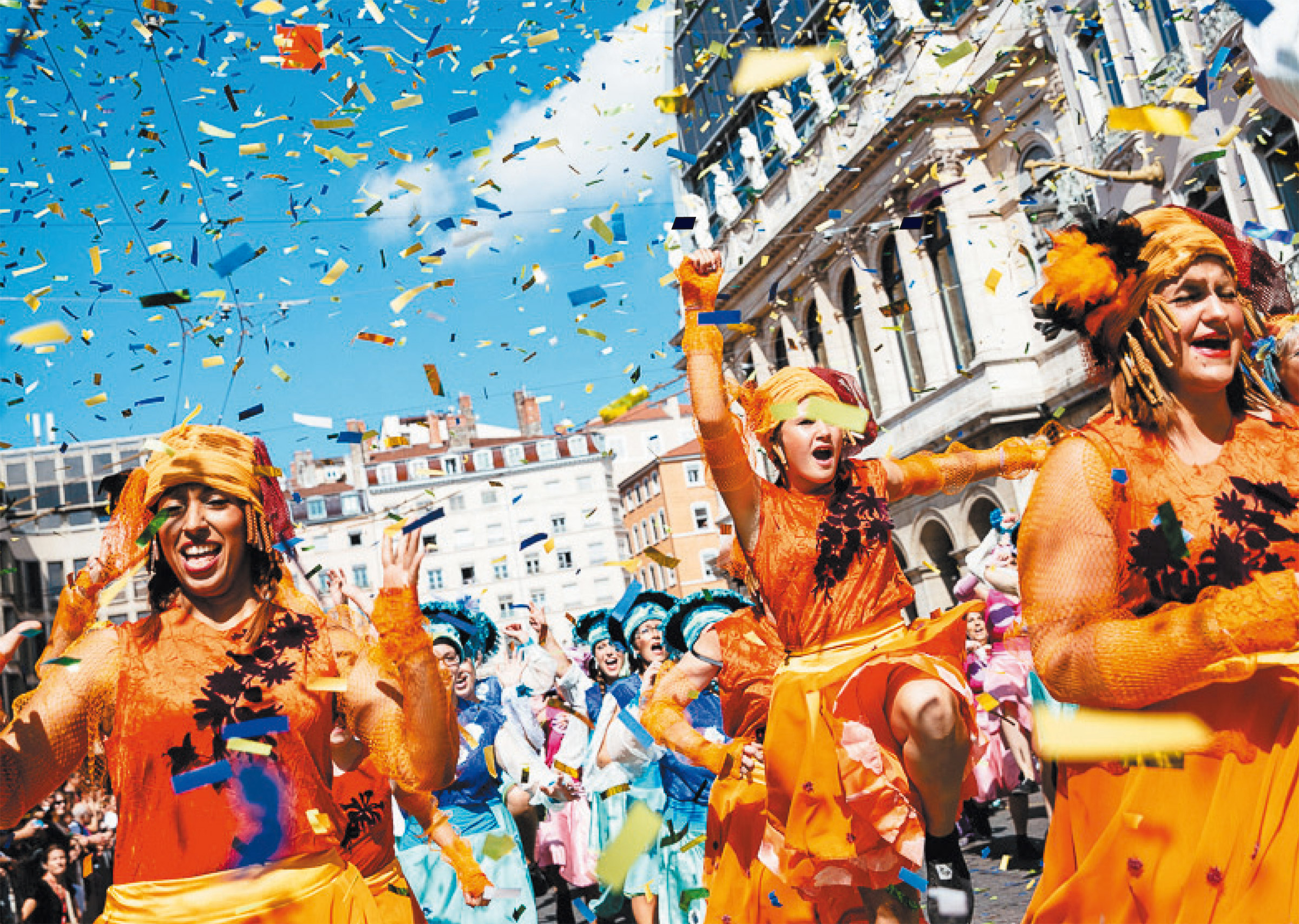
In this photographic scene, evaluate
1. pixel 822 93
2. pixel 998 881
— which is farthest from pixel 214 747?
pixel 822 93

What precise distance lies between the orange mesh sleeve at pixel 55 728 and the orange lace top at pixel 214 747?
0.04 metres

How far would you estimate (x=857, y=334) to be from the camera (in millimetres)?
30844

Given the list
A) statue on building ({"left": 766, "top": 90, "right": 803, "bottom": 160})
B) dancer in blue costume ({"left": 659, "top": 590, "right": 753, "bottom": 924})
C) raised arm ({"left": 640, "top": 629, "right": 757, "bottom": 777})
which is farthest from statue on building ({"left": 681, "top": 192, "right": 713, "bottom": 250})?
raised arm ({"left": 640, "top": 629, "right": 757, "bottom": 777})

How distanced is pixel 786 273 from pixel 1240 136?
16.3m

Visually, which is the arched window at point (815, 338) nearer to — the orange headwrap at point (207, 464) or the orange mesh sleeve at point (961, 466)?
the orange mesh sleeve at point (961, 466)

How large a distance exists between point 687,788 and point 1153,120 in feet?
15.5

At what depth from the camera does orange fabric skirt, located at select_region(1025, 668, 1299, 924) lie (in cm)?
248

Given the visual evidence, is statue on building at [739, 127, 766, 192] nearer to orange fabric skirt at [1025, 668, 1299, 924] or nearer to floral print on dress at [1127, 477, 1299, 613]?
floral print on dress at [1127, 477, 1299, 613]

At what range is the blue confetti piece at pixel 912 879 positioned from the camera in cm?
421

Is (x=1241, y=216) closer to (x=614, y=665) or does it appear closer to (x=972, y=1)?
(x=972, y=1)

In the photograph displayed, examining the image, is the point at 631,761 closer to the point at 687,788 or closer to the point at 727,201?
the point at 687,788

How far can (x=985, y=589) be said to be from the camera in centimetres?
1113

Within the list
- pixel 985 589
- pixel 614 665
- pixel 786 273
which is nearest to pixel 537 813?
pixel 614 665

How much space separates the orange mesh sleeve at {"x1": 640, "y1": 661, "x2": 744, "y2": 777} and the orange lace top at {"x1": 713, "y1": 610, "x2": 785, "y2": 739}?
0.46 feet
